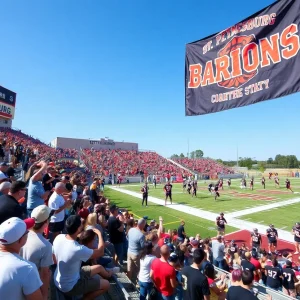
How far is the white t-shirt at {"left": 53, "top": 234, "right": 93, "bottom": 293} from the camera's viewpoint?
10.2 feet

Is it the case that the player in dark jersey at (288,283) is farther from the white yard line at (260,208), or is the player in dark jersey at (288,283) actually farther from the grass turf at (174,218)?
the white yard line at (260,208)

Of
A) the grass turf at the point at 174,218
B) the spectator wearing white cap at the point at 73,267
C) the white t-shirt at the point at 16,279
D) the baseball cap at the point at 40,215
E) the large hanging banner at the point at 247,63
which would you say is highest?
the large hanging banner at the point at 247,63

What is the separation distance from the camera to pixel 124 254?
695 cm

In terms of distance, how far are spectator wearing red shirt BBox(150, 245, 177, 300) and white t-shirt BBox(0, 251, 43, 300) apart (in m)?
2.49

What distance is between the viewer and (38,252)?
2.75 meters

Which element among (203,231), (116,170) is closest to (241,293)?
(203,231)

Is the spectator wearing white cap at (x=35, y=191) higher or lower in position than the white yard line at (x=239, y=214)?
higher

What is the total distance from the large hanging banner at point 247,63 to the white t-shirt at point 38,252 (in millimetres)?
3254

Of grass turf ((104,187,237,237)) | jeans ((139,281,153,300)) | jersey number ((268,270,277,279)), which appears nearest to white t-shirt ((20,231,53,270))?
jeans ((139,281,153,300))

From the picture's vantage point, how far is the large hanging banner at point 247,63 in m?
3.34

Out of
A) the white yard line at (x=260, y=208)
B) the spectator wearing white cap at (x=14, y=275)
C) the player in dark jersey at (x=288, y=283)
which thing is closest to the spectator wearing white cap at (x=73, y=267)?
the spectator wearing white cap at (x=14, y=275)

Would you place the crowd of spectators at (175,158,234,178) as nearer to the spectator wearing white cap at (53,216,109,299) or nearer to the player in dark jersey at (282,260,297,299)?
the player in dark jersey at (282,260,297,299)

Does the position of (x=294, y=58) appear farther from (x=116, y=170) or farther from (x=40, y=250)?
(x=116, y=170)

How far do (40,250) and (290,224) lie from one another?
15.4m
